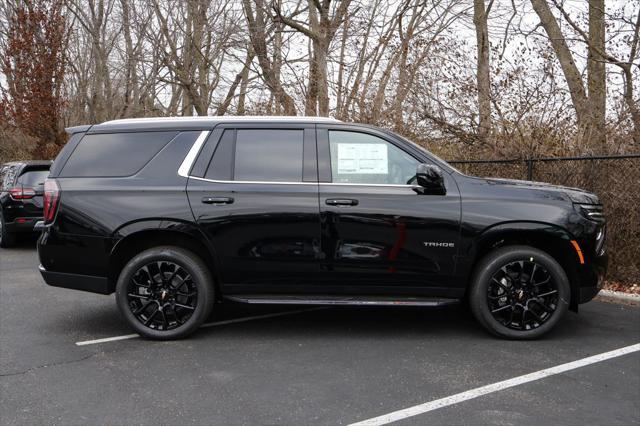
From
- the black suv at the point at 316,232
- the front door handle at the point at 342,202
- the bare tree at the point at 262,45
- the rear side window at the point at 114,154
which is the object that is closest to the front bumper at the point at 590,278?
the black suv at the point at 316,232

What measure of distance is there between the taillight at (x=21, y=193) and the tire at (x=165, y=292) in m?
6.58

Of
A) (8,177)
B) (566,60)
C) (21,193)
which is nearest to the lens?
(566,60)

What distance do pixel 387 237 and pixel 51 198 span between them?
9.75 ft

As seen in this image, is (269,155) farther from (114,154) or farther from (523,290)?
(523,290)

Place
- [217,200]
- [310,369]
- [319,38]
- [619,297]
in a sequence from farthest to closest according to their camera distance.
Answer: [319,38], [619,297], [217,200], [310,369]

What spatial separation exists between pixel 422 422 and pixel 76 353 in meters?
2.91

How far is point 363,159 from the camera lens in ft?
16.2

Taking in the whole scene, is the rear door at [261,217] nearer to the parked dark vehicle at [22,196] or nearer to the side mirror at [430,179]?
the side mirror at [430,179]

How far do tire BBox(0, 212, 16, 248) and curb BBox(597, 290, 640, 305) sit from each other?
10128 mm

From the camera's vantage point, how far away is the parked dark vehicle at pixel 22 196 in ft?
33.9

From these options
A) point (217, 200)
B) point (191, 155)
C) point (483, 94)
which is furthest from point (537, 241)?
point (483, 94)

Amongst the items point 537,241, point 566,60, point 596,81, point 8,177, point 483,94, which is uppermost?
point 566,60

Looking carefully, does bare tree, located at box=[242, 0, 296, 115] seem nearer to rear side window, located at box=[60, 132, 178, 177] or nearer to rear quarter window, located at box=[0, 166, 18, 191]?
rear quarter window, located at box=[0, 166, 18, 191]

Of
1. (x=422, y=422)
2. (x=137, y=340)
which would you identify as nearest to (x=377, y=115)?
(x=137, y=340)
